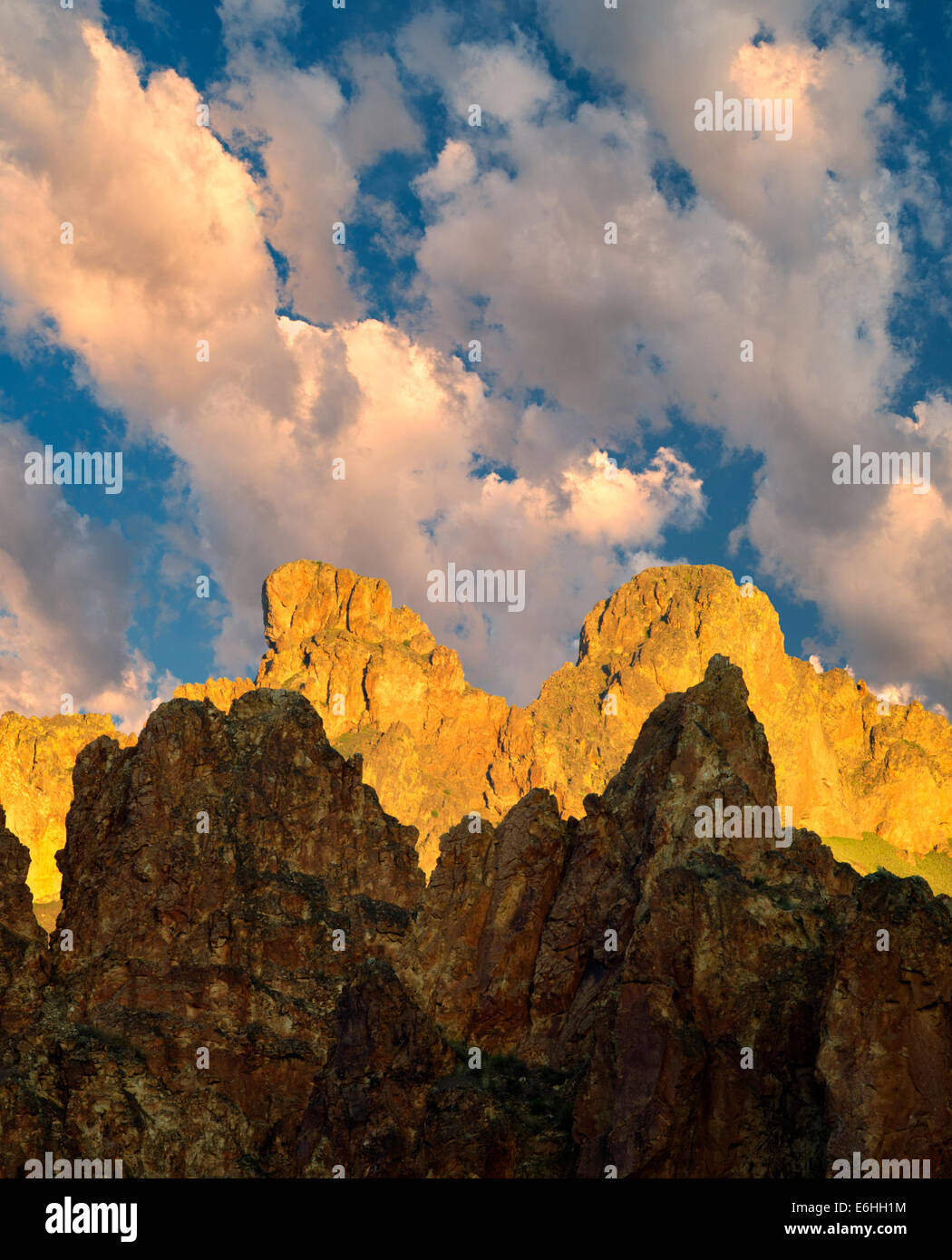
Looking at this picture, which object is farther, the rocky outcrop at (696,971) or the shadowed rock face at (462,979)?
the shadowed rock face at (462,979)

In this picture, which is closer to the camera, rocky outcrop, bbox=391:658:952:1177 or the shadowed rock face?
rocky outcrop, bbox=391:658:952:1177

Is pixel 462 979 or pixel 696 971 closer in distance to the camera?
pixel 696 971

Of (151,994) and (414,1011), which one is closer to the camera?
(414,1011)

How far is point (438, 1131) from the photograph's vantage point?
3056 inches

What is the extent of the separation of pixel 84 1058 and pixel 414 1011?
4602 cm

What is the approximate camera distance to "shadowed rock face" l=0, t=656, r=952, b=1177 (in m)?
64.9

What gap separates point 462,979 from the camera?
291ft

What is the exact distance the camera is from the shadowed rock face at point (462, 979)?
6488 cm

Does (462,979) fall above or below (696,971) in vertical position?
below
